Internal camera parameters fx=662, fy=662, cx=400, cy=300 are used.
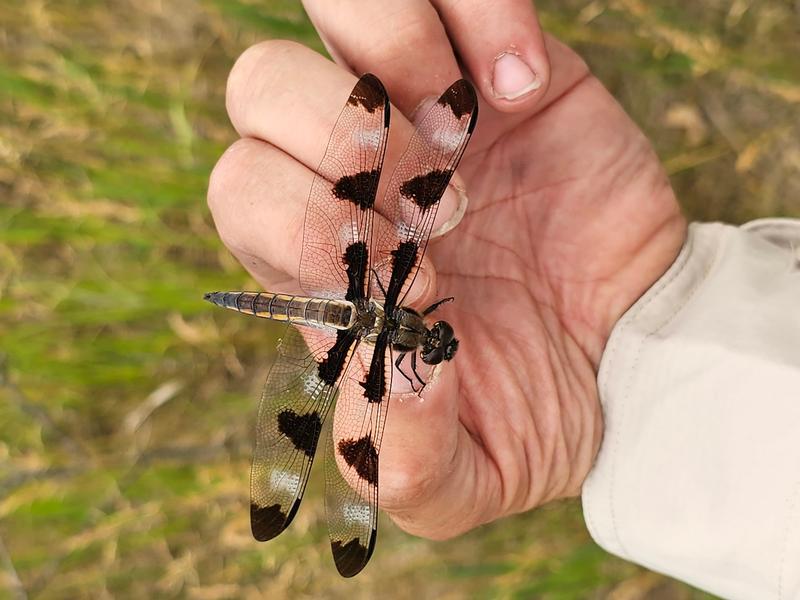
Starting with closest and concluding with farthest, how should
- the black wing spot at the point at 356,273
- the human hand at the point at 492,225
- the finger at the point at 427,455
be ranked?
the finger at the point at 427,455
the human hand at the point at 492,225
the black wing spot at the point at 356,273

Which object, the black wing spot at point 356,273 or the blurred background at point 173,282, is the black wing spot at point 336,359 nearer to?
the black wing spot at point 356,273

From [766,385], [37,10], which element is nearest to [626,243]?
[766,385]

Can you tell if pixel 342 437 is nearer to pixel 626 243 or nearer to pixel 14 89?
pixel 626 243

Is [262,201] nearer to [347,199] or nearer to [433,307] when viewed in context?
[347,199]

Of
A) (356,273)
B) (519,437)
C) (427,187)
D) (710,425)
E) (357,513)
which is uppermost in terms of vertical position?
(427,187)

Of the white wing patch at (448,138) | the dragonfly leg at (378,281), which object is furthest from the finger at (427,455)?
the white wing patch at (448,138)

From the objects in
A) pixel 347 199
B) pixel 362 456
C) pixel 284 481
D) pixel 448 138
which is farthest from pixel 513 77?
pixel 284 481
